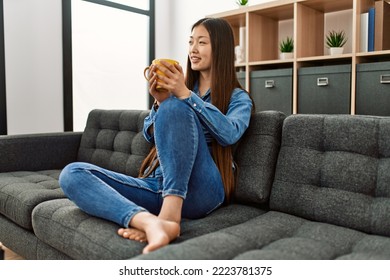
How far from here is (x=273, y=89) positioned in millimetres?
2756

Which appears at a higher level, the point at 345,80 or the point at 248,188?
the point at 345,80

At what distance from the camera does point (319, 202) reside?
1321 mm

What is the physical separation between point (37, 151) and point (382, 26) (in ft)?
6.82

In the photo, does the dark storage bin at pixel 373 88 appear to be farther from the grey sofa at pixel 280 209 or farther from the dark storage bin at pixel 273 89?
the grey sofa at pixel 280 209

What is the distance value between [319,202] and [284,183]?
15cm

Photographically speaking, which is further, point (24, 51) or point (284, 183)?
point (24, 51)

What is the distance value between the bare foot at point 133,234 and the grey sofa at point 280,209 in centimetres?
2

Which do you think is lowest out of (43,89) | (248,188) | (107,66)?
(248,188)

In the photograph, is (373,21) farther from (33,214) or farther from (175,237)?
(33,214)

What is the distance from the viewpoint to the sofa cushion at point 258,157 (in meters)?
1.46

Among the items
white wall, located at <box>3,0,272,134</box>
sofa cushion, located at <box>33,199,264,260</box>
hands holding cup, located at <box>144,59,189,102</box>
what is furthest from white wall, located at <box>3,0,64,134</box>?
hands holding cup, located at <box>144,59,189,102</box>

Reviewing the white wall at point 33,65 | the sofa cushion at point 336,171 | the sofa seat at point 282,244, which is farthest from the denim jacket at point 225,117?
the white wall at point 33,65
